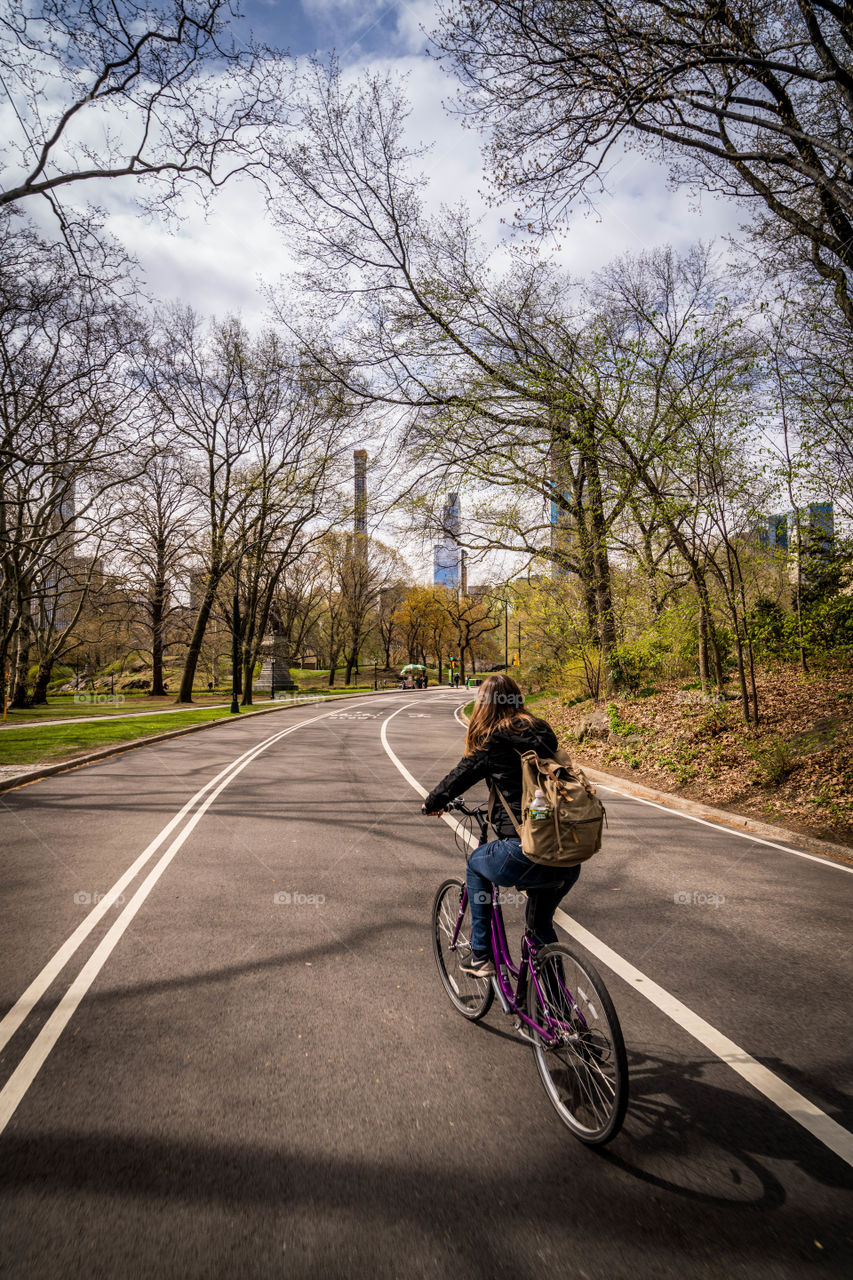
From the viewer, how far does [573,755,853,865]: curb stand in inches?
293

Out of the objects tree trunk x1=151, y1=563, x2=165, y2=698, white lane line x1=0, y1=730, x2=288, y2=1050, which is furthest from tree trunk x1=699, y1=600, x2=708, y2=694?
tree trunk x1=151, y1=563, x2=165, y2=698

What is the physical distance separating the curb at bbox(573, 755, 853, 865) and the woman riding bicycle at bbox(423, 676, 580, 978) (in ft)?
18.8

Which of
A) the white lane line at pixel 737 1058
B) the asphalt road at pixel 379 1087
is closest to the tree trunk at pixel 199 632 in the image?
the asphalt road at pixel 379 1087

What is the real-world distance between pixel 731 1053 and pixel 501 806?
1729 millimetres

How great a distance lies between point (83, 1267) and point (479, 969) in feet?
6.74

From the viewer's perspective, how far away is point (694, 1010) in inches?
146

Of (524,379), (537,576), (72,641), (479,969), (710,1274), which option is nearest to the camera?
(710,1274)

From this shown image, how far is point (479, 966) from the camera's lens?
3.55 meters

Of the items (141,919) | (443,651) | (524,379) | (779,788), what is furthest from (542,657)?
(443,651)

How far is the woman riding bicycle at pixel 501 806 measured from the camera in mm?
3178

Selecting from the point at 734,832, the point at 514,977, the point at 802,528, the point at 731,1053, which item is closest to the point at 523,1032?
the point at 514,977

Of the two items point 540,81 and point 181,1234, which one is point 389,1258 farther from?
point 540,81

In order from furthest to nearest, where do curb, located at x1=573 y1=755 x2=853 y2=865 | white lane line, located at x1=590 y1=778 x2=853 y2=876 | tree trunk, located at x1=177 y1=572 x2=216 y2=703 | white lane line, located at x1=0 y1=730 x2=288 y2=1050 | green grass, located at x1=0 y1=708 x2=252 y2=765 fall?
tree trunk, located at x1=177 y1=572 x2=216 y2=703 < green grass, located at x1=0 y1=708 x2=252 y2=765 < curb, located at x1=573 y1=755 x2=853 y2=865 < white lane line, located at x1=590 y1=778 x2=853 y2=876 < white lane line, located at x1=0 y1=730 x2=288 y2=1050

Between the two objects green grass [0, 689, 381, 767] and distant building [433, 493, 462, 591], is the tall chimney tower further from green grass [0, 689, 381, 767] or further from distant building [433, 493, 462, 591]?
green grass [0, 689, 381, 767]
